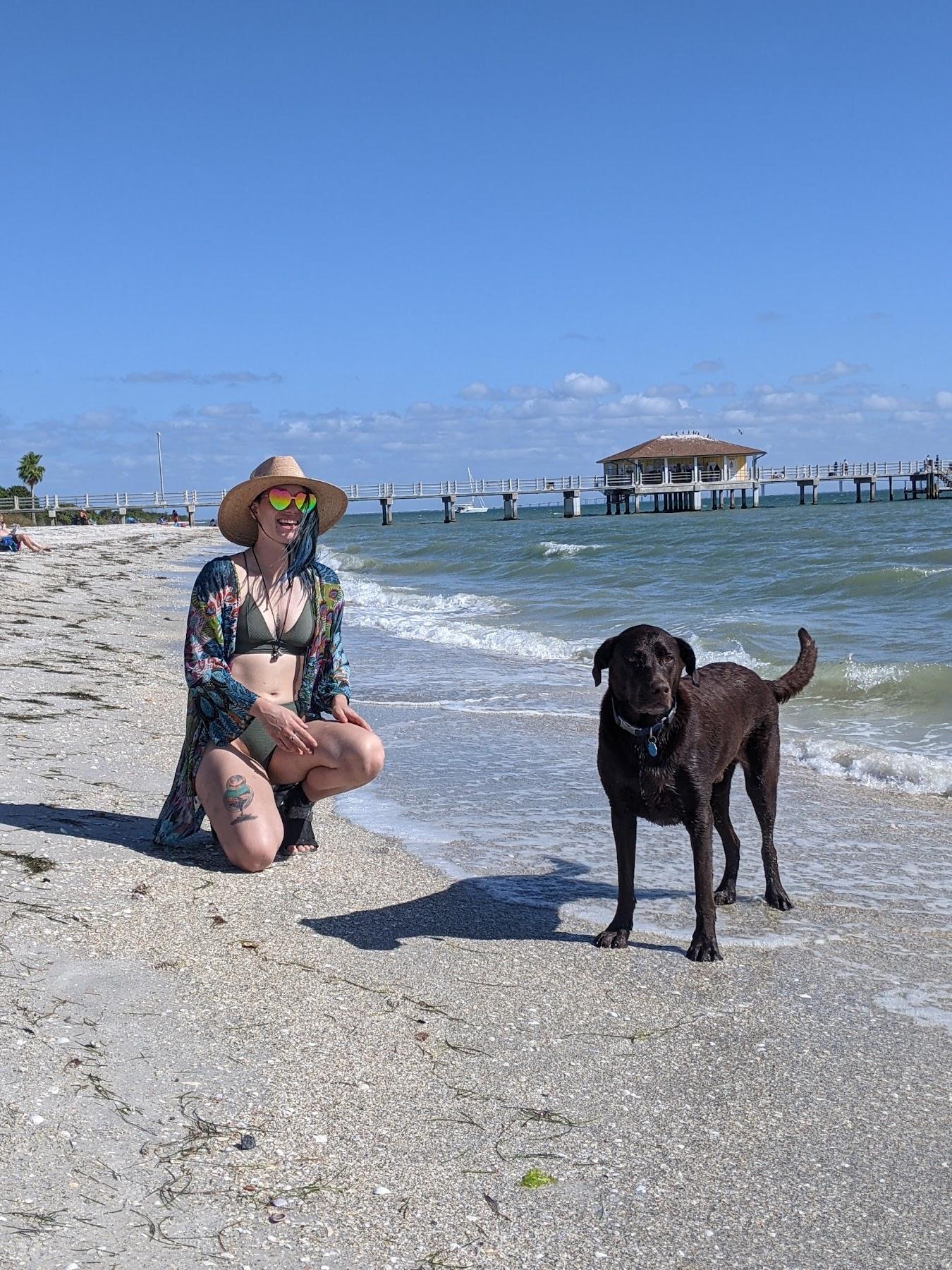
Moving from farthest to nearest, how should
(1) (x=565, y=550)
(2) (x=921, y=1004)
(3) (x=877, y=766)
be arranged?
(1) (x=565, y=550) → (3) (x=877, y=766) → (2) (x=921, y=1004)

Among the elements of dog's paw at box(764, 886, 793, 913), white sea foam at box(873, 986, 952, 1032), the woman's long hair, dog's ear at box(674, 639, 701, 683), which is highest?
the woman's long hair

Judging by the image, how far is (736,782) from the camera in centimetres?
707

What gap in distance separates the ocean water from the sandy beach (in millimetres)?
227

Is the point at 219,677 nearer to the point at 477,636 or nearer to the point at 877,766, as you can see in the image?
the point at 877,766

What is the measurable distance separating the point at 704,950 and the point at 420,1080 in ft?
4.36

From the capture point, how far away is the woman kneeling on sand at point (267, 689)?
4.77 metres

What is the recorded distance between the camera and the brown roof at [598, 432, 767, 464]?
274 ft

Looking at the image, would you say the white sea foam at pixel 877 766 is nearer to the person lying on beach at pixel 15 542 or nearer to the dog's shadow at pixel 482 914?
the dog's shadow at pixel 482 914

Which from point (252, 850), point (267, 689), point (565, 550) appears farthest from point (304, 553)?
point (565, 550)

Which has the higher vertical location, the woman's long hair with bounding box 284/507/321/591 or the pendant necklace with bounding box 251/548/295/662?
the woman's long hair with bounding box 284/507/321/591

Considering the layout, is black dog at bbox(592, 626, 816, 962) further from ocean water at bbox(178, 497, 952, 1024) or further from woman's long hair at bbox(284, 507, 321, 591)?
woman's long hair at bbox(284, 507, 321, 591)

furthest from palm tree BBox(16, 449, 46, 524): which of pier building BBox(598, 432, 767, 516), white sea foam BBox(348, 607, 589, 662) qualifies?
white sea foam BBox(348, 607, 589, 662)

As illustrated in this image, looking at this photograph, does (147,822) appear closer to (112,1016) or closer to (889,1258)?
(112,1016)

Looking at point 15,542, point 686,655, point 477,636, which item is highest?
point 15,542
